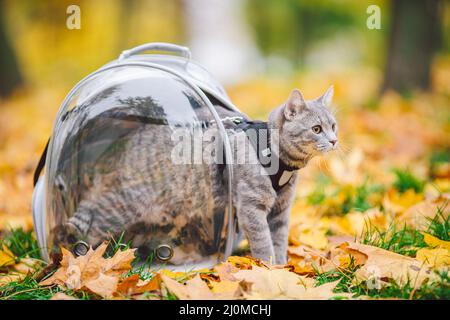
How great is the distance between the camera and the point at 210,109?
2139 millimetres

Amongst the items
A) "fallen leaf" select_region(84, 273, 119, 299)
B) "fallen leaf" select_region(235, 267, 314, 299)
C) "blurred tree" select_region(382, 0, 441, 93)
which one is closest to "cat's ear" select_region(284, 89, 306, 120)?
"fallen leaf" select_region(235, 267, 314, 299)

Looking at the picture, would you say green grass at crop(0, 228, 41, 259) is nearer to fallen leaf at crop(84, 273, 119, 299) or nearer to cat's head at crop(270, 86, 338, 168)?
fallen leaf at crop(84, 273, 119, 299)

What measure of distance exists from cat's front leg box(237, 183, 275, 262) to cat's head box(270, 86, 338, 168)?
23 cm

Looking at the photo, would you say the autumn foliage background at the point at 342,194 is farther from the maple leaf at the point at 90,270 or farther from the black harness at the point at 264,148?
the black harness at the point at 264,148

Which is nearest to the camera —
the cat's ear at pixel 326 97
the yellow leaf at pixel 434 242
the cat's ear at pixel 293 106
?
the yellow leaf at pixel 434 242

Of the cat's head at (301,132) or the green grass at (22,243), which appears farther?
the green grass at (22,243)

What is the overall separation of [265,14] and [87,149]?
14.5 m

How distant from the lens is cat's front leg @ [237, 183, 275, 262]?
2129 millimetres

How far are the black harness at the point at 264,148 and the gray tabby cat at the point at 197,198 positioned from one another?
0.03m

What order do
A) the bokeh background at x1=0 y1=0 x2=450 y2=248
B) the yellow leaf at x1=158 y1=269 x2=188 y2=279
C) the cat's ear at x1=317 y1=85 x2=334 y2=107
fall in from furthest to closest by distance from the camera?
the bokeh background at x1=0 y1=0 x2=450 y2=248, the cat's ear at x1=317 y1=85 x2=334 y2=107, the yellow leaf at x1=158 y1=269 x2=188 y2=279

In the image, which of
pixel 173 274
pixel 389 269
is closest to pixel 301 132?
pixel 389 269

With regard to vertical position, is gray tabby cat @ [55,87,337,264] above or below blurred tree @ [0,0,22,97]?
below

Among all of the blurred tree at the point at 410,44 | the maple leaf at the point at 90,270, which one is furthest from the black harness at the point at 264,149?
the blurred tree at the point at 410,44

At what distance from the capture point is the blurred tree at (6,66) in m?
8.00
